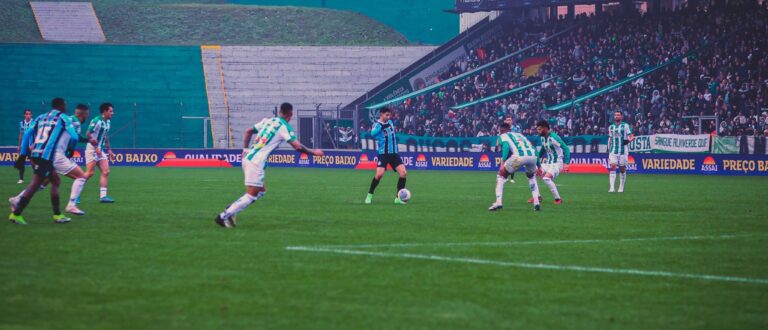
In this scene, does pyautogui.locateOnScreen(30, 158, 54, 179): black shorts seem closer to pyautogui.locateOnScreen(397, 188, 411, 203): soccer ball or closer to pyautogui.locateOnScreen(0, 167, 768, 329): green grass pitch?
pyautogui.locateOnScreen(0, 167, 768, 329): green grass pitch

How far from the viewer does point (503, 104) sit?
5700cm

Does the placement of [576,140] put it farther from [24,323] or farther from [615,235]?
[24,323]

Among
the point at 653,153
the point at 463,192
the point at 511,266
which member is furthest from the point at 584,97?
the point at 511,266

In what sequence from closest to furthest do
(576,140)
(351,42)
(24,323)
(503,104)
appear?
(24,323), (576,140), (503,104), (351,42)

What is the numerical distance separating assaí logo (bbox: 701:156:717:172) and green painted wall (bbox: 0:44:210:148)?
31.2 metres

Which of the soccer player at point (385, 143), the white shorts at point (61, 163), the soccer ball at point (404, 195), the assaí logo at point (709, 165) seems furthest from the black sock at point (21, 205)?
the assaí logo at point (709, 165)

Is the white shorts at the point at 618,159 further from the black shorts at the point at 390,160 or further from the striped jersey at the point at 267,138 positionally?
the striped jersey at the point at 267,138

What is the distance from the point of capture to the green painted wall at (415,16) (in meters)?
76.7

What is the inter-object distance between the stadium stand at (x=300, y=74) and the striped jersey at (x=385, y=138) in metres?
42.1

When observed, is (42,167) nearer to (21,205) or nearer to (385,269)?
(21,205)

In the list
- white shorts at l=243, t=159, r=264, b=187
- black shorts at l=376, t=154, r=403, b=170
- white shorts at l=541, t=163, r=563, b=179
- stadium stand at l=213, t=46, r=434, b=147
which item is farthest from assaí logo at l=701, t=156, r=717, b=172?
white shorts at l=243, t=159, r=264, b=187

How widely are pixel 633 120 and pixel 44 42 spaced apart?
41372mm

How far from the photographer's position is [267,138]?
1636 centimetres

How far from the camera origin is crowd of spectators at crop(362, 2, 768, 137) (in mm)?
49219
